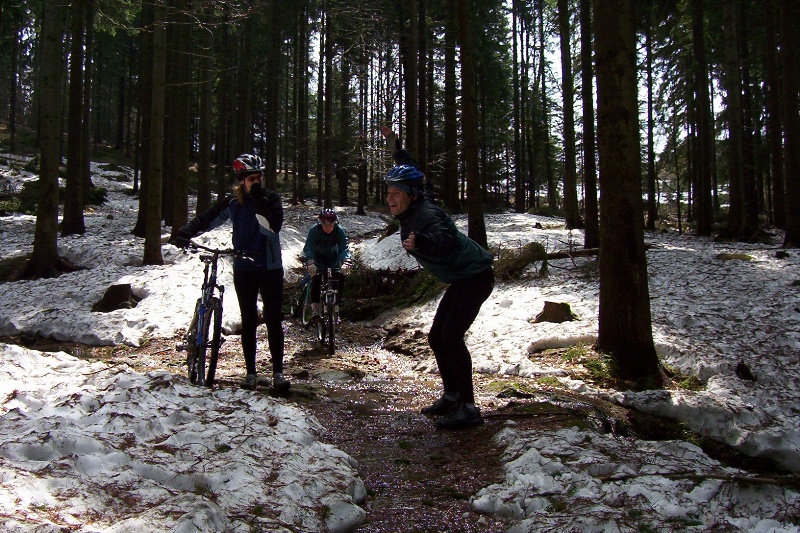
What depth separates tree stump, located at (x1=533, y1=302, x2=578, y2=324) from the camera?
855 cm

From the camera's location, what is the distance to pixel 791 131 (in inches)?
544

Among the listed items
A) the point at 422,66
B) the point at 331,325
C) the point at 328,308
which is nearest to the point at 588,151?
the point at 328,308

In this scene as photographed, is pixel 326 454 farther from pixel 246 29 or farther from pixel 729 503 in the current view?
pixel 246 29

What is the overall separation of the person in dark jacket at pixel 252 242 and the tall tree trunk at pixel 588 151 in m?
9.05

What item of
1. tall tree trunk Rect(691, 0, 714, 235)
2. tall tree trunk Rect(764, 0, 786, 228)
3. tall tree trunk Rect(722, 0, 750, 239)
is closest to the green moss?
tall tree trunk Rect(722, 0, 750, 239)

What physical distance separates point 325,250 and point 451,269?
196 inches

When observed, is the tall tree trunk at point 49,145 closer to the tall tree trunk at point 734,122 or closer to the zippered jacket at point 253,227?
the zippered jacket at point 253,227

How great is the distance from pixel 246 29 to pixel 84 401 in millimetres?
28167

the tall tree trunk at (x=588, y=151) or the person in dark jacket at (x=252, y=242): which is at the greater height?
the tall tree trunk at (x=588, y=151)

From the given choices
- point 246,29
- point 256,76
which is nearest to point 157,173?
point 246,29

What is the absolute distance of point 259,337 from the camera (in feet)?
32.2

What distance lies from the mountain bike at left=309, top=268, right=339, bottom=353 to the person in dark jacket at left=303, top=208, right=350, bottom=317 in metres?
0.09

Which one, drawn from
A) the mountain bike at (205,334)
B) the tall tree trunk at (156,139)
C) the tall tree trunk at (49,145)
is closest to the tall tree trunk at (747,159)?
the tall tree trunk at (156,139)

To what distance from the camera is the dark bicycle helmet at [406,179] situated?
15.4 ft
